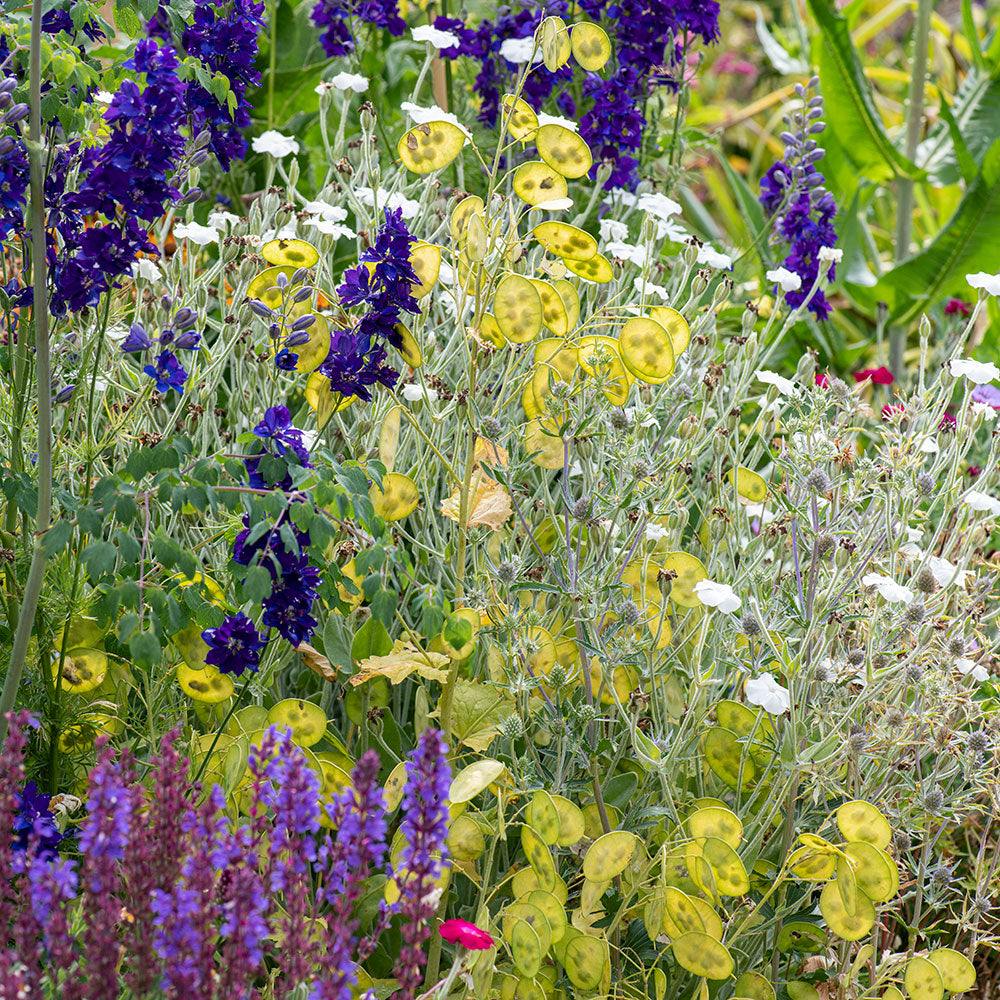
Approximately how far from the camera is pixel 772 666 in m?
1.51

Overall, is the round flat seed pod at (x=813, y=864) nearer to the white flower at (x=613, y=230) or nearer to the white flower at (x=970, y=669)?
the white flower at (x=970, y=669)

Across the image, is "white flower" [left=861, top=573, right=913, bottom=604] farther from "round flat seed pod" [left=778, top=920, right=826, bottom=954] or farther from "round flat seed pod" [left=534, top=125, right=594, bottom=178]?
"round flat seed pod" [left=534, top=125, right=594, bottom=178]

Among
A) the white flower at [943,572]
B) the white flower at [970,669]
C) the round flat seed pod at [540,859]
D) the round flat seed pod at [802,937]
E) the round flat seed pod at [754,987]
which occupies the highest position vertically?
the white flower at [943,572]

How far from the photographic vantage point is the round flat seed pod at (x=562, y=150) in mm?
1325

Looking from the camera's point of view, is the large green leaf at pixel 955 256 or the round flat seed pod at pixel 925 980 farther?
the large green leaf at pixel 955 256

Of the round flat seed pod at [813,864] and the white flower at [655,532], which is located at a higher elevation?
the white flower at [655,532]

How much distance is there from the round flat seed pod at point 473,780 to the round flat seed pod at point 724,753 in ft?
1.15

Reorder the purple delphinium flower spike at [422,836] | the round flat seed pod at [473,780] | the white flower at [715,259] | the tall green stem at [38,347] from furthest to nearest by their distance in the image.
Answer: the white flower at [715,259] < the round flat seed pod at [473,780] < the tall green stem at [38,347] < the purple delphinium flower spike at [422,836]

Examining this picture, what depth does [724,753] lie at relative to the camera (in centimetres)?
145

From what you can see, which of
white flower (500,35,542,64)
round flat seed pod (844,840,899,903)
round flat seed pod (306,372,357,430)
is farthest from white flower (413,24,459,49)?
round flat seed pod (844,840,899,903)

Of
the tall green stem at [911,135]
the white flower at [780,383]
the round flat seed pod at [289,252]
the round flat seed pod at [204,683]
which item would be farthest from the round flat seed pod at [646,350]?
the tall green stem at [911,135]

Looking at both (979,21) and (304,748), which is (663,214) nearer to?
(304,748)

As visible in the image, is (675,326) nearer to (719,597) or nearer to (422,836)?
(719,597)

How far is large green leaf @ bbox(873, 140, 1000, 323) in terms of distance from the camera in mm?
2725
